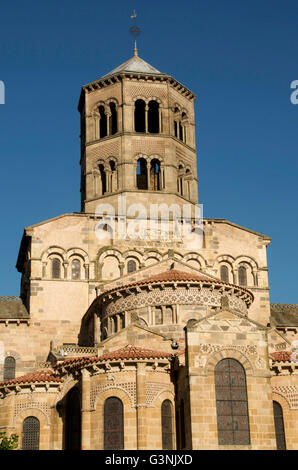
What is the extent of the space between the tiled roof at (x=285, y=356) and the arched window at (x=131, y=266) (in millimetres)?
14624

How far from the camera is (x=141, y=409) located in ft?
104

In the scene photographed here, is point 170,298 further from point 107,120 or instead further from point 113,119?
point 113,119

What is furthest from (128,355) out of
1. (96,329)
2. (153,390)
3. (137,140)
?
(137,140)

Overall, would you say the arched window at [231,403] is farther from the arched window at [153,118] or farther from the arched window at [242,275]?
the arched window at [153,118]

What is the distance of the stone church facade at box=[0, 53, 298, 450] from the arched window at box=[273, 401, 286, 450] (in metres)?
0.06

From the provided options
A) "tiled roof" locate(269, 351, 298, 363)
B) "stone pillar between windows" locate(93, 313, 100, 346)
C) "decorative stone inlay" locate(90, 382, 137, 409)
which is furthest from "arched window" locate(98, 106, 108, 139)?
"decorative stone inlay" locate(90, 382, 137, 409)

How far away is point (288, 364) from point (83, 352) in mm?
10801

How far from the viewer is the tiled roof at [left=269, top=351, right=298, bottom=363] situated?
33.9m

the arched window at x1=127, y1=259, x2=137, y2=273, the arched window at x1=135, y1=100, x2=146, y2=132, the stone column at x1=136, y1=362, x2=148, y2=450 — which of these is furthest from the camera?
the arched window at x1=135, y1=100, x2=146, y2=132

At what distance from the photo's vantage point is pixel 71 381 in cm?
3484

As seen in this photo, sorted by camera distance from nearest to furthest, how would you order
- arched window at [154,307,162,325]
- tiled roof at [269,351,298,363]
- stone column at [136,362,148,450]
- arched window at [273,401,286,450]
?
stone column at [136,362,148,450] < arched window at [273,401,286,450] < tiled roof at [269,351,298,363] < arched window at [154,307,162,325]

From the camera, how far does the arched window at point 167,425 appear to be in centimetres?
3186

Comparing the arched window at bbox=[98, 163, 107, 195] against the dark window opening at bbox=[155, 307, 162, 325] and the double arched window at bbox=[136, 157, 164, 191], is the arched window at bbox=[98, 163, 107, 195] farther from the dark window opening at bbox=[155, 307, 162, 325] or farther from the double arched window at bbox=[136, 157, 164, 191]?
the dark window opening at bbox=[155, 307, 162, 325]

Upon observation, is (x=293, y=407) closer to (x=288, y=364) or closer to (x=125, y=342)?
(x=288, y=364)
